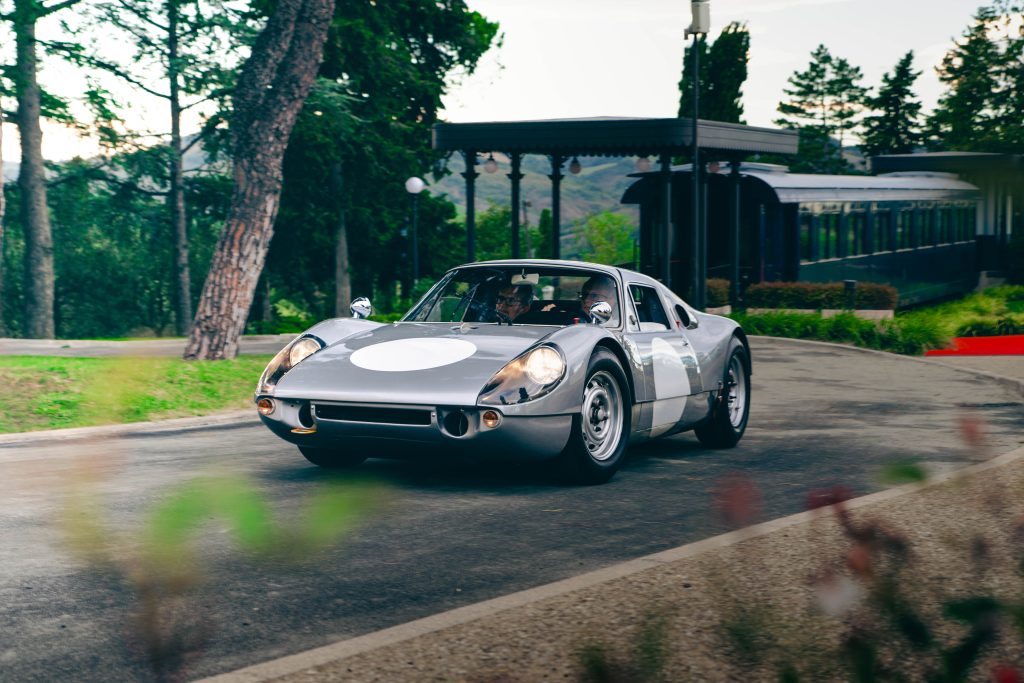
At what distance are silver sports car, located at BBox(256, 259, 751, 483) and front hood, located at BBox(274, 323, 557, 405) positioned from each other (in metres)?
0.01

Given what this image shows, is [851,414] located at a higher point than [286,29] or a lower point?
lower

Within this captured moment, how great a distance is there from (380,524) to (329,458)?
2.08m

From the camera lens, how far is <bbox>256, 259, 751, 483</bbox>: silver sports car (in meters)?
7.60

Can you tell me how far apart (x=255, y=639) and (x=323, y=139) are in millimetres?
34629

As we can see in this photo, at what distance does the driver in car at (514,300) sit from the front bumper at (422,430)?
1.57 m

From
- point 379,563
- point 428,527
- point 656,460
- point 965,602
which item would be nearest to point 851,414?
point 656,460

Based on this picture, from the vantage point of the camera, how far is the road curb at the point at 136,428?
A: 10.9 m

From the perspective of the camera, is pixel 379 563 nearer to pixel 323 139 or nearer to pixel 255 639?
pixel 255 639

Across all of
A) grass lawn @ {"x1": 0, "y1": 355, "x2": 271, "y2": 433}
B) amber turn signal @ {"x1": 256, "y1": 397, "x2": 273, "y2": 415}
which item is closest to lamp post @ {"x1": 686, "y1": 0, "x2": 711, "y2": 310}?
grass lawn @ {"x1": 0, "y1": 355, "x2": 271, "y2": 433}

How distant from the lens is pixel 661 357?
916 cm

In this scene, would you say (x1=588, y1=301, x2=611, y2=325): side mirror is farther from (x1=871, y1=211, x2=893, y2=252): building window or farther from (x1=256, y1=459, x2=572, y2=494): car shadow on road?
(x1=871, y1=211, x2=893, y2=252): building window

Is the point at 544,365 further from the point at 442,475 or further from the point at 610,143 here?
the point at 610,143

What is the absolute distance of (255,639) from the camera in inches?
179

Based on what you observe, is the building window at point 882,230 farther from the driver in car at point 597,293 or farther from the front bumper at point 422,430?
the front bumper at point 422,430
